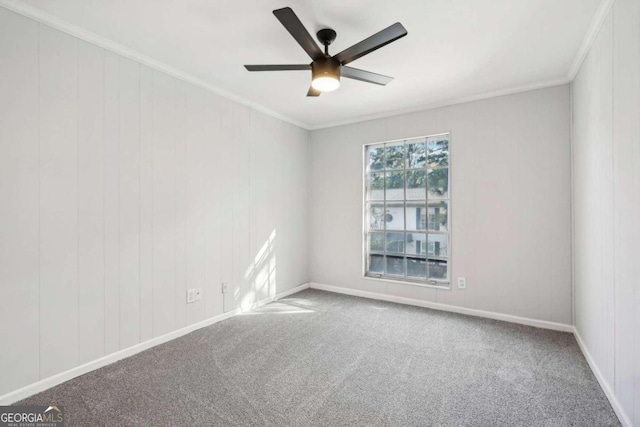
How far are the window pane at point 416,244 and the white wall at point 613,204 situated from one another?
1.60 metres

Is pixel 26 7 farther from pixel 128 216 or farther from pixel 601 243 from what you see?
pixel 601 243

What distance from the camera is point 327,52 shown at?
2.23 metres

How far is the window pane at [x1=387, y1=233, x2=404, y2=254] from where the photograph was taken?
13.7ft

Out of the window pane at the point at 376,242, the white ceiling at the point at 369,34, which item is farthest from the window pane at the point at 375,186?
the white ceiling at the point at 369,34

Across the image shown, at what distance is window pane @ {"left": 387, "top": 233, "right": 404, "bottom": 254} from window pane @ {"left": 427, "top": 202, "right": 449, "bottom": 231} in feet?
1.42

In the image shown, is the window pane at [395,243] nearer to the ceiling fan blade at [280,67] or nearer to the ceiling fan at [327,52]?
the ceiling fan at [327,52]

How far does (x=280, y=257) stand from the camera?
14.2 ft

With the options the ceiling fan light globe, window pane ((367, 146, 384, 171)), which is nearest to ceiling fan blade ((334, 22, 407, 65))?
the ceiling fan light globe

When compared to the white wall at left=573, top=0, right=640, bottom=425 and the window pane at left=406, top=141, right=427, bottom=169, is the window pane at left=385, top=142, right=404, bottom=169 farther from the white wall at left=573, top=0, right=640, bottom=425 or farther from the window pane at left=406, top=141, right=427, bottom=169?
the white wall at left=573, top=0, right=640, bottom=425

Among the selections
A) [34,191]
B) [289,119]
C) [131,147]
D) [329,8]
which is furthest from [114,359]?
[289,119]

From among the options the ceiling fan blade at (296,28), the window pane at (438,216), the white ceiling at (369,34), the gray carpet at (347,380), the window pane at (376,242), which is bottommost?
the gray carpet at (347,380)

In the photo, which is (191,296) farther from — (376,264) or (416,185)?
(416,185)

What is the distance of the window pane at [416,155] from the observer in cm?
399

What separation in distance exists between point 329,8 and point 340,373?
2.64 metres
